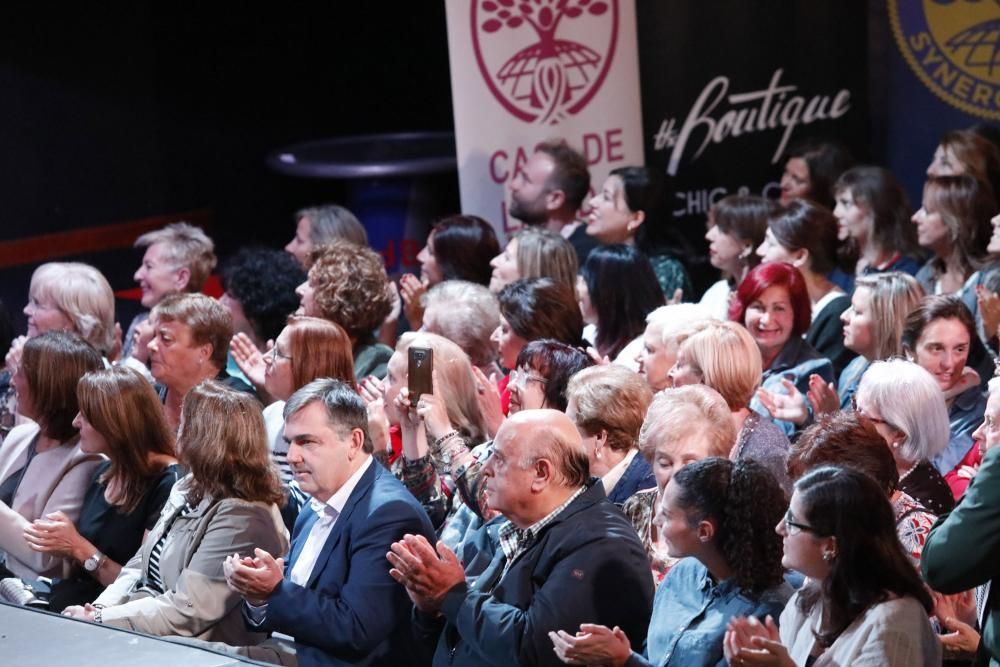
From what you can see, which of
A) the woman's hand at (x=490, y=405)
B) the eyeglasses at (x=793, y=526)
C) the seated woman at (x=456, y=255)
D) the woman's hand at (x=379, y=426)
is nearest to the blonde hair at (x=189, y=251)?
the seated woman at (x=456, y=255)

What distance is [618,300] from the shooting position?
558cm

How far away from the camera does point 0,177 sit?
28.8 feet

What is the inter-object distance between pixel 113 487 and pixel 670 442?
1.65 metres

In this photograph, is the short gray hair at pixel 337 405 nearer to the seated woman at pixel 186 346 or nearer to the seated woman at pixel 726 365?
the seated woman at pixel 726 365

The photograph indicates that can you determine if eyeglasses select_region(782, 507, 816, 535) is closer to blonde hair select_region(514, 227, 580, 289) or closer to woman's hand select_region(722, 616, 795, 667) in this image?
woman's hand select_region(722, 616, 795, 667)

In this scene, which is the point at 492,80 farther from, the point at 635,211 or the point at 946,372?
the point at 946,372

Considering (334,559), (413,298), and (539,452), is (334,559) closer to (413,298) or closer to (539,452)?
(539,452)

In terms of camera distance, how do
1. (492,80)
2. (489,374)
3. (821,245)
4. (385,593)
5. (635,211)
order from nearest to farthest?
(385,593) → (489,374) → (821,245) → (635,211) → (492,80)

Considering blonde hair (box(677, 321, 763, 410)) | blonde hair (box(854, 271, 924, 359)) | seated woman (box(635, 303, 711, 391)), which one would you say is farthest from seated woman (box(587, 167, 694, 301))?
blonde hair (box(677, 321, 763, 410))

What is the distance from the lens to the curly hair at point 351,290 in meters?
5.55

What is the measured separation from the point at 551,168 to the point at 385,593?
3.82 m

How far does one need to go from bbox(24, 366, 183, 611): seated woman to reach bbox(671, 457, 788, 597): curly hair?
167 centimetres

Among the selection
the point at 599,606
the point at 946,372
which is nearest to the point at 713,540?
the point at 599,606

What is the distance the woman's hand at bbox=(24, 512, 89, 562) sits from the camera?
427 centimetres
